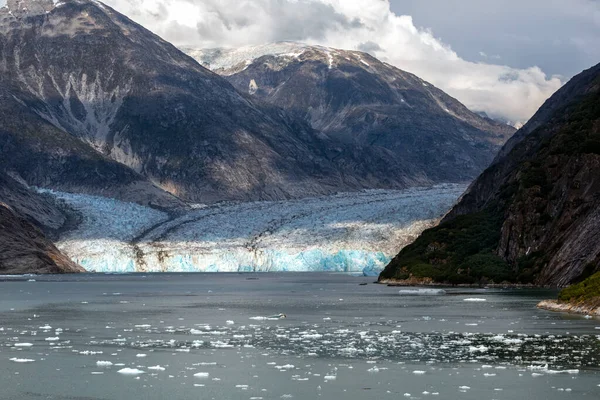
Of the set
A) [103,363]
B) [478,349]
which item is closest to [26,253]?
[103,363]

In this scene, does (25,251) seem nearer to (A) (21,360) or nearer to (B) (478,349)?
(A) (21,360)

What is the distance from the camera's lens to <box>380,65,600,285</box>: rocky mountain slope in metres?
65.5

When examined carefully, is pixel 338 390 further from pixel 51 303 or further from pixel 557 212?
pixel 557 212

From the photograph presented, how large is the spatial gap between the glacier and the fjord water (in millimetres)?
67040

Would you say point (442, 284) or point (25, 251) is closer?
point (442, 284)

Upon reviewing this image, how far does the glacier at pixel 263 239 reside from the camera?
12120 cm

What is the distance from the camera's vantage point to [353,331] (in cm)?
3772

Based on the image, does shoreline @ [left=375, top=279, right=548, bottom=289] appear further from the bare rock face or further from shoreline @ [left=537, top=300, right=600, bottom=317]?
the bare rock face

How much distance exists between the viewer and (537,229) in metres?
74.4

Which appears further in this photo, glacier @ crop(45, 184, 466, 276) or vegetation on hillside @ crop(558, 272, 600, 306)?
glacier @ crop(45, 184, 466, 276)

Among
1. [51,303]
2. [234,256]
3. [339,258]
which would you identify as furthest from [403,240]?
[51,303]

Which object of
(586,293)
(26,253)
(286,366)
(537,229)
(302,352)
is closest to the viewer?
(286,366)

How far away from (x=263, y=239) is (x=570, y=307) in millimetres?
82781

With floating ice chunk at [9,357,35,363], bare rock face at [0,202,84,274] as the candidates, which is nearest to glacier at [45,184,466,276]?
bare rock face at [0,202,84,274]
